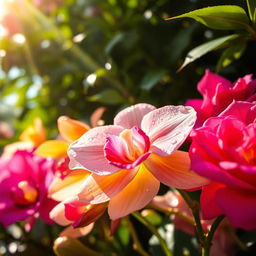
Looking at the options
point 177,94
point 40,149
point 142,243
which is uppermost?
point 40,149

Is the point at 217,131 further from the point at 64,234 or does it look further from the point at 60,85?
the point at 60,85

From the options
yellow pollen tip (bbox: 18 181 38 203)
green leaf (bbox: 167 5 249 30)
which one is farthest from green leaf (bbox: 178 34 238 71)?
yellow pollen tip (bbox: 18 181 38 203)

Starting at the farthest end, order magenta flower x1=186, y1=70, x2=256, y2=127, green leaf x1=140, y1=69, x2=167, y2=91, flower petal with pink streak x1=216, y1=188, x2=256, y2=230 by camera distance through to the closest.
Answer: green leaf x1=140, y1=69, x2=167, y2=91
magenta flower x1=186, y1=70, x2=256, y2=127
flower petal with pink streak x1=216, y1=188, x2=256, y2=230

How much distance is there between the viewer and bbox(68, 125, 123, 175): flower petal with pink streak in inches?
11.8

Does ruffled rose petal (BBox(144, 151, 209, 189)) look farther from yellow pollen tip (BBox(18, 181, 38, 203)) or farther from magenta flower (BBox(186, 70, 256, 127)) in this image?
yellow pollen tip (BBox(18, 181, 38, 203))

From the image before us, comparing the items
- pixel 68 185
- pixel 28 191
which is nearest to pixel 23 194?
pixel 28 191

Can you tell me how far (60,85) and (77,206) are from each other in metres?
0.62

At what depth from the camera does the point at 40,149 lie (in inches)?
18.5

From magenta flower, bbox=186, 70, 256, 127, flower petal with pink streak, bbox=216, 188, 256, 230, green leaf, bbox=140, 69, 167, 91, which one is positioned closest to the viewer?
flower petal with pink streak, bbox=216, 188, 256, 230

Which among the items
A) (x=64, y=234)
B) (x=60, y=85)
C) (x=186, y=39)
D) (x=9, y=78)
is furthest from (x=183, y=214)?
(x=9, y=78)

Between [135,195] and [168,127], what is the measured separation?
A: 6 cm

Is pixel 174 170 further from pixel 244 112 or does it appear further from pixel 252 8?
pixel 252 8

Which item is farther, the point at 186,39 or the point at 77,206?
the point at 186,39

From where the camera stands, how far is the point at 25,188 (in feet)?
1.55
